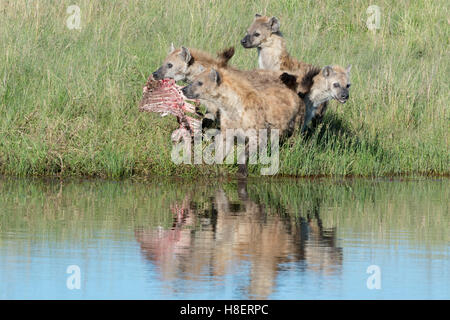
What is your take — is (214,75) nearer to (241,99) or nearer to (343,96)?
(241,99)

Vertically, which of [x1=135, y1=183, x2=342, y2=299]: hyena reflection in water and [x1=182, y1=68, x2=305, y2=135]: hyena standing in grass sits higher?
[x1=182, y1=68, x2=305, y2=135]: hyena standing in grass

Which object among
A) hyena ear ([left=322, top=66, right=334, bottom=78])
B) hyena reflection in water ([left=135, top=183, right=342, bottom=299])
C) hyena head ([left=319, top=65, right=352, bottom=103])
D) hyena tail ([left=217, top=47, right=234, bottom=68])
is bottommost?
hyena reflection in water ([left=135, top=183, right=342, bottom=299])

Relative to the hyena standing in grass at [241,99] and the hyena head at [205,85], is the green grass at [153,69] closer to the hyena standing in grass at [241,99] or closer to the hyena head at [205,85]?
the hyena standing in grass at [241,99]

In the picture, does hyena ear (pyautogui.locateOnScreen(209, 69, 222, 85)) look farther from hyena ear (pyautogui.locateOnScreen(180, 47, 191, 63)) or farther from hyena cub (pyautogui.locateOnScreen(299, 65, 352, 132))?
hyena cub (pyautogui.locateOnScreen(299, 65, 352, 132))

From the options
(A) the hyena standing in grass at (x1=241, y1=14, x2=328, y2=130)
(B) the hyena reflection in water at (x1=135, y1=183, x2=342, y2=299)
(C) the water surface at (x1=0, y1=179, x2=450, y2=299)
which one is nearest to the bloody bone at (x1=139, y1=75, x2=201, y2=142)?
(C) the water surface at (x1=0, y1=179, x2=450, y2=299)

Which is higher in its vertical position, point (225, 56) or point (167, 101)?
point (225, 56)

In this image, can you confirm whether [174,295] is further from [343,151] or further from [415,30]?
[415,30]

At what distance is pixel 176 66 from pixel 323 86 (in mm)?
1861

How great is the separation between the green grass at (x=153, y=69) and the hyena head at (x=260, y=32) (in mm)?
753

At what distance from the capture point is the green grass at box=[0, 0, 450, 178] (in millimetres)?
13547

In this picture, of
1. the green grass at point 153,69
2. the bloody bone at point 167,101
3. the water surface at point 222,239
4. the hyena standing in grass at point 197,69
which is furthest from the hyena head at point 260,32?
the water surface at point 222,239

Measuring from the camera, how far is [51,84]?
14.5 meters

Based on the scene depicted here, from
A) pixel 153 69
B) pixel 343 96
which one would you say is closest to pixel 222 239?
pixel 343 96

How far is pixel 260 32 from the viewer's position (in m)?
15.5
